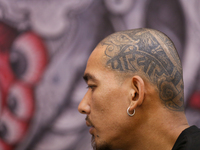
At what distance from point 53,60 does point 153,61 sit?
930mm

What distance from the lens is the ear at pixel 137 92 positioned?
96 centimetres

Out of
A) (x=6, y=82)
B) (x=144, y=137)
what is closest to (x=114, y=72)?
(x=144, y=137)

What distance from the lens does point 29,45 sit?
1650 mm

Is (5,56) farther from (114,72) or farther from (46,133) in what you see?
(114,72)

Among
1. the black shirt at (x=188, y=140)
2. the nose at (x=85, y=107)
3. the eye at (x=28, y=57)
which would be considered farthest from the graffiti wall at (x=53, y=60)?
the black shirt at (x=188, y=140)

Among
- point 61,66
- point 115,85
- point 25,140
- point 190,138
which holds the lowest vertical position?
point 190,138

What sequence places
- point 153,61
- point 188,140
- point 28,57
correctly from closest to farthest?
point 188,140
point 153,61
point 28,57

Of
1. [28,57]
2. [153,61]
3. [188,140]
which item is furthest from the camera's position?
[28,57]

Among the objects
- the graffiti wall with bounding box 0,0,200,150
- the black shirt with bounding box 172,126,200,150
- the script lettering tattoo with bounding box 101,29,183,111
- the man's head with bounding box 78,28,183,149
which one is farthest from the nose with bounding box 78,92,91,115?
the graffiti wall with bounding box 0,0,200,150

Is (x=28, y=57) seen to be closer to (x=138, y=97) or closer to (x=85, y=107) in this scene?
(x=85, y=107)

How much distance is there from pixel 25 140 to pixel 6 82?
48 cm

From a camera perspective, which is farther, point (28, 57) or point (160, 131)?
point (28, 57)

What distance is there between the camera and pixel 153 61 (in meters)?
1.00

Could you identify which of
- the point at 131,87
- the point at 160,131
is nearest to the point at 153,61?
the point at 131,87
